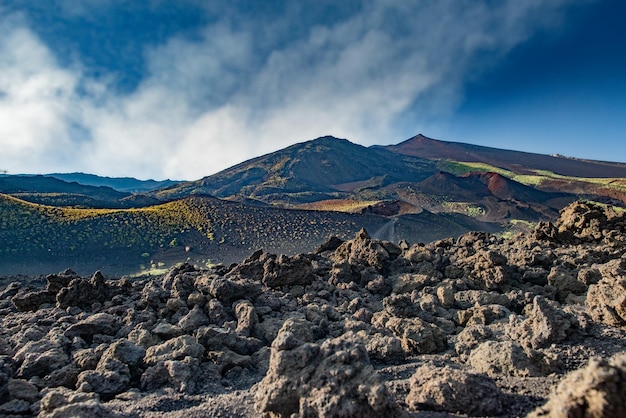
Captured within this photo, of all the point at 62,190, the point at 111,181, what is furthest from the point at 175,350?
the point at 111,181

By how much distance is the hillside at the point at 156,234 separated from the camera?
24.0 m

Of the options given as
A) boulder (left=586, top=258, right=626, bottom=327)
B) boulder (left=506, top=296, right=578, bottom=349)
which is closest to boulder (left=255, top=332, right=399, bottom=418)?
boulder (left=506, top=296, right=578, bottom=349)

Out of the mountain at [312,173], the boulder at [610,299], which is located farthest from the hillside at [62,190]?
the boulder at [610,299]

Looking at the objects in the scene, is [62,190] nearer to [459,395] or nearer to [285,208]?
[285,208]

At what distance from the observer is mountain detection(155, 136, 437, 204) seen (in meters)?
80.6

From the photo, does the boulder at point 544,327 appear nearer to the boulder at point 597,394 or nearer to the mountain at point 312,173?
the boulder at point 597,394

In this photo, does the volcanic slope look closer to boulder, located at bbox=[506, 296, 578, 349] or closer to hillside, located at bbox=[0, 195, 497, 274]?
hillside, located at bbox=[0, 195, 497, 274]

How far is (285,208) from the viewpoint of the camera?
1524 inches

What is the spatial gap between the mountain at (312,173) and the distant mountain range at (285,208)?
13.3 inches

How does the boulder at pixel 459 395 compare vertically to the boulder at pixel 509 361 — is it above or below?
above

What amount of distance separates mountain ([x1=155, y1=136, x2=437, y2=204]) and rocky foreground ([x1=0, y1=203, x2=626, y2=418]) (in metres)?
61.4

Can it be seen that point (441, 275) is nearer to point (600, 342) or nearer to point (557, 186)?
point (600, 342)

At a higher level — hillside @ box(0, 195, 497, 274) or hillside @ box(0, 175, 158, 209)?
hillside @ box(0, 175, 158, 209)

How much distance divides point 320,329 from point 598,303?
365cm
